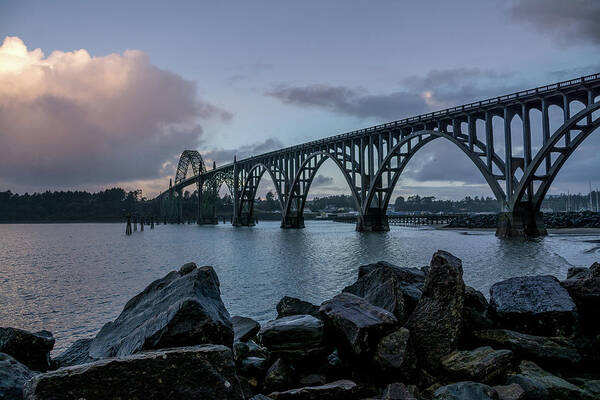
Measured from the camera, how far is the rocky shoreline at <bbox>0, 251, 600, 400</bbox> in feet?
11.2

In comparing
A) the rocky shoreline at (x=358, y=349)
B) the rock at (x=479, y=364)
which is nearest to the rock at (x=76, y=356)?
the rocky shoreline at (x=358, y=349)

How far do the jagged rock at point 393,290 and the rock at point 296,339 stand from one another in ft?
4.55

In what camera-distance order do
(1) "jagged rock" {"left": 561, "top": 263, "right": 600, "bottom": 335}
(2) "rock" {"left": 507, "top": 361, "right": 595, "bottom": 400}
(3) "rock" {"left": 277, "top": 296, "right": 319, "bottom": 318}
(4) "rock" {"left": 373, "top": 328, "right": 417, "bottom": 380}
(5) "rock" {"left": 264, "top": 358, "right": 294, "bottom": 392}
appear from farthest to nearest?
1. (3) "rock" {"left": 277, "top": 296, "right": 319, "bottom": 318}
2. (1) "jagged rock" {"left": 561, "top": 263, "right": 600, "bottom": 335}
3. (5) "rock" {"left": 264, "top": 358, "right": 294, "bottom": 392}
4. (4) "rock" {"left": 373, "top": 328, "right": 417, "bottom": 380}
5. (2) "rock" {"left": 507, "top": 361, "right": 595, "bottom": 400}

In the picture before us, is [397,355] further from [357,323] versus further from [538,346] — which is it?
[538,346]

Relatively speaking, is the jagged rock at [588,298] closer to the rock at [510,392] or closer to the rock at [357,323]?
the rock at [510,392]

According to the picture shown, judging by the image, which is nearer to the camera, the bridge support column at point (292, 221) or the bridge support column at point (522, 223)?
the bridge support column at point (522, 223)

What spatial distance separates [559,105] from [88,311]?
130 ft

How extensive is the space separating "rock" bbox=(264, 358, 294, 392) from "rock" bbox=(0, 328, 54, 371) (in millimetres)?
3186

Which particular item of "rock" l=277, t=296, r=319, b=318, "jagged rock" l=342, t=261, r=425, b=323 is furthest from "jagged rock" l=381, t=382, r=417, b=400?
"rock" l=277, t=296, r=319, b=318

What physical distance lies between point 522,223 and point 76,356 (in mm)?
39777

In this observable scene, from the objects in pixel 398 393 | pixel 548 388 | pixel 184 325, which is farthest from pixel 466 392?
pixel 184 325

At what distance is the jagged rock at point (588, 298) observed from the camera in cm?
668

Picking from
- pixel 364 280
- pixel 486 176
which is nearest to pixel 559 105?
pixel 486 176

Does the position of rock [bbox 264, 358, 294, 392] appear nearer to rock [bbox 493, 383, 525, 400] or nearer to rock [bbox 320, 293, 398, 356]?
rock [bbox 320, 293, 398, 356]
